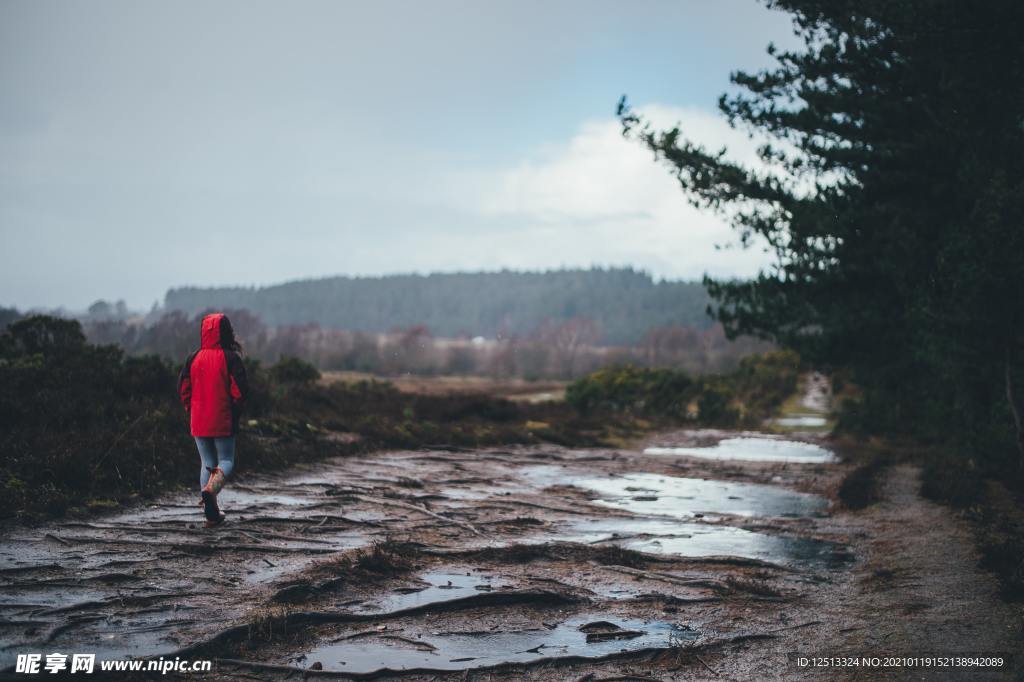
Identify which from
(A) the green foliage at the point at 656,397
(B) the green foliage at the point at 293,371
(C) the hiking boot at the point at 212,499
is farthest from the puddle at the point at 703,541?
(A) the green foliage at the point at 656,397

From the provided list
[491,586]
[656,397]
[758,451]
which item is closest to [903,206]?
[758,451]

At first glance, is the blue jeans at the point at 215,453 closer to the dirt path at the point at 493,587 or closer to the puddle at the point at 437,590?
the dirt path at the point at 493,587

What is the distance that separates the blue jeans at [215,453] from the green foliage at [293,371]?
12943mm

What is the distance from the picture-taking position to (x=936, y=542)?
908cm

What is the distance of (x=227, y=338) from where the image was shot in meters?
8.80

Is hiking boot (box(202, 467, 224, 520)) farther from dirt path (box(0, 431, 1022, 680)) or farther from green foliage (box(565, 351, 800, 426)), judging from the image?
green foliage (box(565, 351, 800, 426))

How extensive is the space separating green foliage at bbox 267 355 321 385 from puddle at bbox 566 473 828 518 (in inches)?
415

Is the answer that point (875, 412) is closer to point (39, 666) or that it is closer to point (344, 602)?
point (344, 602)

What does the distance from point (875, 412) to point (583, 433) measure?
383 inches

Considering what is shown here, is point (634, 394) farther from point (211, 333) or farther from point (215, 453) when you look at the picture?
point (211, 333)

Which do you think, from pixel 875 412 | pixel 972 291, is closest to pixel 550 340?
pixel 875 412

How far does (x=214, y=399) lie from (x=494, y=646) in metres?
4.54

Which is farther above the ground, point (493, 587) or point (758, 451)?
point (493, 587)

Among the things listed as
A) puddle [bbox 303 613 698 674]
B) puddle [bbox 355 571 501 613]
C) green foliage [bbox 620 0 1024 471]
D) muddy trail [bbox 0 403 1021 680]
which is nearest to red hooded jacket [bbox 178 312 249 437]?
muddy trail [bbox 0 403 1021 680]
